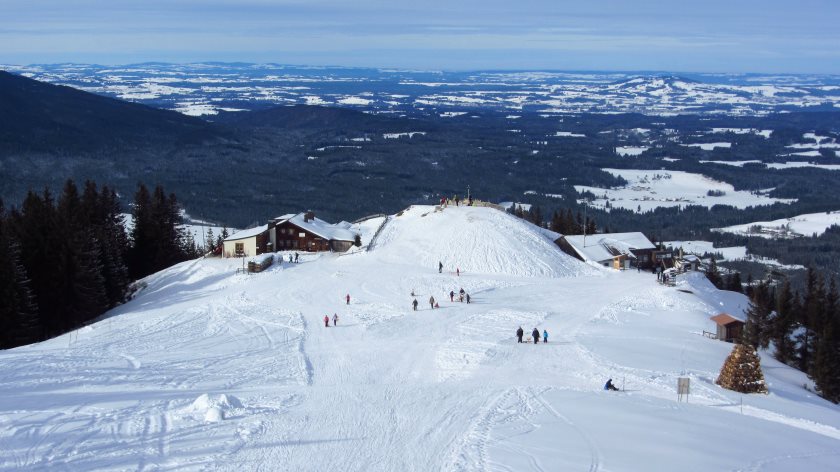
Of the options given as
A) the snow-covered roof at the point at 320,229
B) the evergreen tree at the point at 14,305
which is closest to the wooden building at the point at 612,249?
the snow-covered roof at the point at 320,229

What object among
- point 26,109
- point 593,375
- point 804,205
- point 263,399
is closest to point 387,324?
point 593,375

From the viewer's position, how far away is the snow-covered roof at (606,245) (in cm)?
5438

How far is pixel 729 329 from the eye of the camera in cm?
3388

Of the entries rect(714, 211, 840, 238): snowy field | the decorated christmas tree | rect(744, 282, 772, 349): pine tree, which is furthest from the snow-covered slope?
rect(714, 211, 840, 238): snowy field

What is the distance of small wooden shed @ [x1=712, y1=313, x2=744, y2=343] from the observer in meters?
33.7

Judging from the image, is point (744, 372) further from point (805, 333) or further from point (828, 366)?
point (805, 333)

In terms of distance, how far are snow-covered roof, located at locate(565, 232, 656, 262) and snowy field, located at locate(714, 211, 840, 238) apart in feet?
266

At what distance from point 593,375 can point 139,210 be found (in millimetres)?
41297

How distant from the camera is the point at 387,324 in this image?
33.3m

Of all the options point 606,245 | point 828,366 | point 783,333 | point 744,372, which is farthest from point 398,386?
point 606,245

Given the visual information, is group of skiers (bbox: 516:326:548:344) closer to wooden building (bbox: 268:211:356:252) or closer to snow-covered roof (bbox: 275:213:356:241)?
wooden building (bbox: 268:211:356:252)

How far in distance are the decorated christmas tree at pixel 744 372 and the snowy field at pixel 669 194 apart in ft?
429

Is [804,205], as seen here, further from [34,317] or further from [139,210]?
[34,317]

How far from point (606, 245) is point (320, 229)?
20389mm
